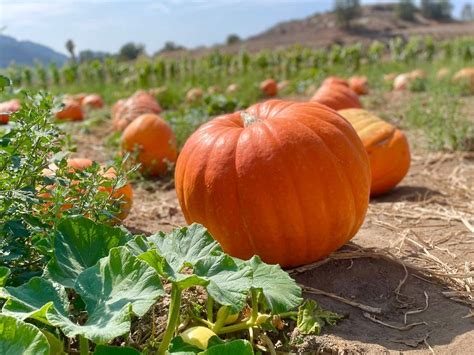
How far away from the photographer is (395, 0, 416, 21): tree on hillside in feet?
209

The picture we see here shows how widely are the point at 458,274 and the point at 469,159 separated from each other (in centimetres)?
270

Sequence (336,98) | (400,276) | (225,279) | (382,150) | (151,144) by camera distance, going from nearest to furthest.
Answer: (225,279) < (400,276) < (382,150) < (151,144) < (336,98)

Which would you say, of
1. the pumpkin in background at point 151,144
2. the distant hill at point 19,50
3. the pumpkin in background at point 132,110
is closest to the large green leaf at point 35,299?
the distant hill at point 19,50

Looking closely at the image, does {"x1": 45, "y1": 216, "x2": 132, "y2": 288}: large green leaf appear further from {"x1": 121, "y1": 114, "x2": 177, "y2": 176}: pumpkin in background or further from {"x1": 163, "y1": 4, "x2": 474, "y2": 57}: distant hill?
{"x1": 163, "y1": 4, "x2": 474, "y2": 57}: distant hill

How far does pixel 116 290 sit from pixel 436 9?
73.3m

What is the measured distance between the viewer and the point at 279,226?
2.58m

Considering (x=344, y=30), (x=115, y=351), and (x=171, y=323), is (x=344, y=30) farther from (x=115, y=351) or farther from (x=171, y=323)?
(x=115, y=351)

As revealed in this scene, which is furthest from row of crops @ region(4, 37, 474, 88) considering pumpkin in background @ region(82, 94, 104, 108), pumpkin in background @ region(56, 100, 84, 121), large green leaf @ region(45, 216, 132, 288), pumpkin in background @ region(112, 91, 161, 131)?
large green leaf @ region(45, 216, 132, 288)

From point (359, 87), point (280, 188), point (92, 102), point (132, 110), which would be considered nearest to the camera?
point (280, 188)

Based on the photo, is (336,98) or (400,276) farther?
(336,98)

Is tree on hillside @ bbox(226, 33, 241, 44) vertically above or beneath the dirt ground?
beneath

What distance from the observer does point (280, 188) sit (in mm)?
2541

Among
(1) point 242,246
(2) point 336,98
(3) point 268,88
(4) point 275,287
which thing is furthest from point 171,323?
(3) point 268,88

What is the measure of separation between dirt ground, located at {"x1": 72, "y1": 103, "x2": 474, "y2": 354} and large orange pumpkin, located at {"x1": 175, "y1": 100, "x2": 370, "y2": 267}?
0.17m
